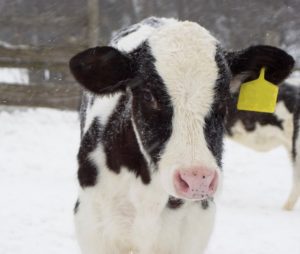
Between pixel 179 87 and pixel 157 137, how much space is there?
0.24 meters

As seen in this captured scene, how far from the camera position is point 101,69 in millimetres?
2773

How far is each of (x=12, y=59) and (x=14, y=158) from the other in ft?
10.7

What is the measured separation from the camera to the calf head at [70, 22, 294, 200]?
2416 millimetres

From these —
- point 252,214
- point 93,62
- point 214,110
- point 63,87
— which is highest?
point 93,62

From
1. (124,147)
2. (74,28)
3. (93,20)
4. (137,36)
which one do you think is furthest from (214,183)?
(74,28)

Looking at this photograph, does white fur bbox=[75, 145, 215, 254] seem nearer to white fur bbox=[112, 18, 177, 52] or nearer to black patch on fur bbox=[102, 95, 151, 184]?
black patch on fur bbox=[102, 95, 151, 184]

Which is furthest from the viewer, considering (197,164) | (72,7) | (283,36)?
(283,36)

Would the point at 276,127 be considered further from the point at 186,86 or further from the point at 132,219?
the point at 186,86

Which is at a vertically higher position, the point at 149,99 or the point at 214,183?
the point at 149,99

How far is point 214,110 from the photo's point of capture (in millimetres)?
2604

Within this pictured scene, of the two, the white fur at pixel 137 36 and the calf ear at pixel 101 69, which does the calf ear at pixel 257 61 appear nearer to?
the calf ear at pixel 101 69

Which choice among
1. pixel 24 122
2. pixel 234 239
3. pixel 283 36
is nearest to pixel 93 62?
pixel 234 239

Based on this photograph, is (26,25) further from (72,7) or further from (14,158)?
(14,158)

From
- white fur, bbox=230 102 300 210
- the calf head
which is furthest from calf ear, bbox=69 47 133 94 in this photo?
white fur, bbox=230 102 300 210
